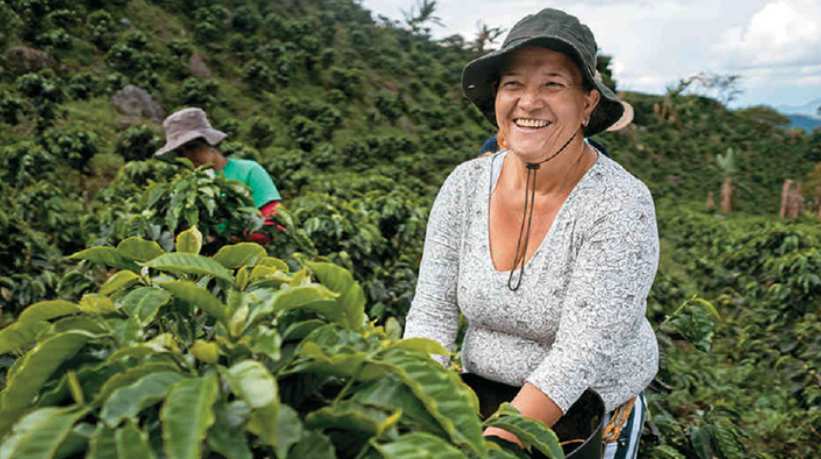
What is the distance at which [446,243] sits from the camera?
60.4 inches

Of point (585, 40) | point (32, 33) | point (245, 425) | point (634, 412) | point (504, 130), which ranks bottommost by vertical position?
point (634, 412)

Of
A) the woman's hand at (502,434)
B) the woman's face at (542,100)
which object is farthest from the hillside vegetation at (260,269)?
the woman's face at (542,100)

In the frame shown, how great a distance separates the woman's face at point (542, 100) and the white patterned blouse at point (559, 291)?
11cm

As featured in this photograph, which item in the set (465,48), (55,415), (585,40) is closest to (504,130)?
(585,40)

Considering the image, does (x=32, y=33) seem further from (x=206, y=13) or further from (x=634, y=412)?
(x=634, y=412)

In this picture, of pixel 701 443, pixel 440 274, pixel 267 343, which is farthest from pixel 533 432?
pixel 701 443

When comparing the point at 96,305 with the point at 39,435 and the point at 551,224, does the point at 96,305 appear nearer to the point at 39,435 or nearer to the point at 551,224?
the point at 39,435

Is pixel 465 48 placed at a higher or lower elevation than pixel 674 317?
higher

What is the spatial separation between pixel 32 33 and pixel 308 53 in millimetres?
7156

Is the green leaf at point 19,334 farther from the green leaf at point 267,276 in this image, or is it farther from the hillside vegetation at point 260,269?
the green leaf at point 267,276

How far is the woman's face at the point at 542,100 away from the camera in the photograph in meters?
1.38

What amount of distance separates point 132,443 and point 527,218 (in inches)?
40.7

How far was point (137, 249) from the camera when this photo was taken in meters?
0.96

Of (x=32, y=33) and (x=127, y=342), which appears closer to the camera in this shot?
(x=127, y=342)
